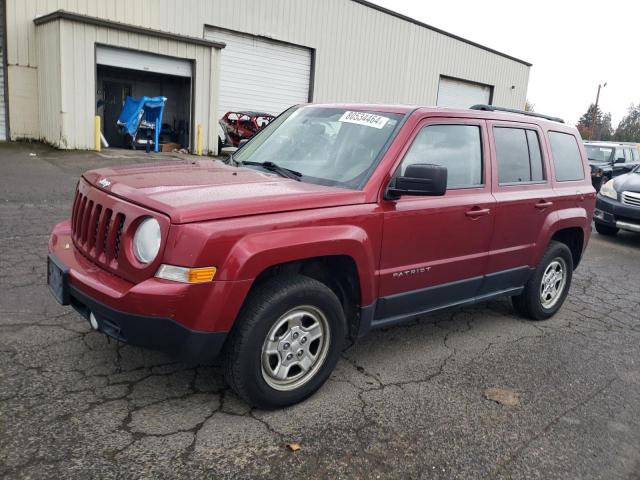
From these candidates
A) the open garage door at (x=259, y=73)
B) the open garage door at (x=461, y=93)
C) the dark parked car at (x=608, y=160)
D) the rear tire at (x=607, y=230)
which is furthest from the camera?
the open garage door at (x=461, y=93)

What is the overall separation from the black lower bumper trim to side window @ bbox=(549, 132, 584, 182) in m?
3.59

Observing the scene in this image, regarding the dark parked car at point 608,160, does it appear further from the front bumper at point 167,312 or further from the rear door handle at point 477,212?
the front bumper at point 167,312

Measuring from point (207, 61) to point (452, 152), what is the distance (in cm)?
1465

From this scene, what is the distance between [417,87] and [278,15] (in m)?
8.19

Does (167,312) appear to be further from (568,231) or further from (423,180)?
(568,231)

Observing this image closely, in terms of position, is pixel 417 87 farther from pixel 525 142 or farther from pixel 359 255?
pixel 359 255

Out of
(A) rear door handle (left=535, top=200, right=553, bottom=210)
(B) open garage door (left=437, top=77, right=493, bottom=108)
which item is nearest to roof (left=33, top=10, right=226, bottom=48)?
(B) open garage door (left=437, top=77, right=493, bottom=108)

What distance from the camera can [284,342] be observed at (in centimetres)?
316

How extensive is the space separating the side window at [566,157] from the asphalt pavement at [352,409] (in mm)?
1414

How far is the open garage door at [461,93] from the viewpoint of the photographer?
1062 inches

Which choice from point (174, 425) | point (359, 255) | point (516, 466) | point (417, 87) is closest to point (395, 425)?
point (516, 466)

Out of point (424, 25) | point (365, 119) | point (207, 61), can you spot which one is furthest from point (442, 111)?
point (424, 25)

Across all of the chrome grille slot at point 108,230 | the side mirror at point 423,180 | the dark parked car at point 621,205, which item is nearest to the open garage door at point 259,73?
the dark parked car at point 621,205

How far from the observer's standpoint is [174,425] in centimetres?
297
